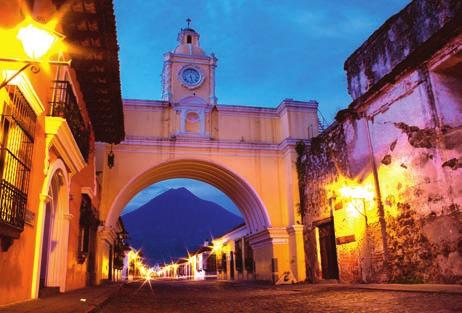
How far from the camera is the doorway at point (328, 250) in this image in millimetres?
14383

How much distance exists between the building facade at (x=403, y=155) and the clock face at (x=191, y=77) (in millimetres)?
7453

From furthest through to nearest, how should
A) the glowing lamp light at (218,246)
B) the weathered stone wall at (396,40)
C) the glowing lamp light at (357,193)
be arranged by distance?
the glowing lamp light at (218,246) → the glowing lamp light at (357,193) → the weathered stone wall at (396,40)

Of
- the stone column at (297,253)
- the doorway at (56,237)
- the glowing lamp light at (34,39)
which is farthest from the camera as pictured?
the stone column at (297,253)

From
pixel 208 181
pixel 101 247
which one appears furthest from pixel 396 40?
pixel 101 247

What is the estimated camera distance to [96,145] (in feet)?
54.1

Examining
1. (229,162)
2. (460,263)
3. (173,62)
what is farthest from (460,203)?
(173,62)

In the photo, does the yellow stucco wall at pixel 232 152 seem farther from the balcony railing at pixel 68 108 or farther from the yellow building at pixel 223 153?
the balcony railing at pixel 68 108

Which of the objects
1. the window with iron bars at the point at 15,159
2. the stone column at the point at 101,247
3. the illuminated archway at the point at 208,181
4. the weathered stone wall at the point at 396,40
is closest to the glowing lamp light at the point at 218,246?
the illuminated archway at the point at 208,181

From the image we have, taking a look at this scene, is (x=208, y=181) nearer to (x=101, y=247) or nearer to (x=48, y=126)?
(x=101, y=247)

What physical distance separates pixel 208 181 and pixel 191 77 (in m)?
5.10

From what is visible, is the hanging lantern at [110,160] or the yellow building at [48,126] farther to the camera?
the hanging lantern at [110,160]

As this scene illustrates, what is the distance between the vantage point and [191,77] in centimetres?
1909

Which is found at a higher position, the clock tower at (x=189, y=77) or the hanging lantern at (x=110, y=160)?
the clock tower at (x=189, y=77)

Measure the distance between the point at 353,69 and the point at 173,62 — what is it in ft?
31.3
